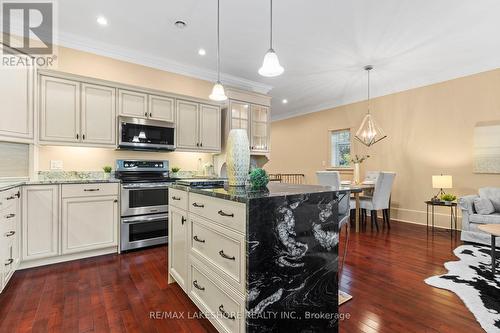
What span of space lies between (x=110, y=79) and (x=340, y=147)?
5.47 meters

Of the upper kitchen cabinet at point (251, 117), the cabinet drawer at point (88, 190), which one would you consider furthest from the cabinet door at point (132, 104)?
the upper kitchen cabinet at point (251, 117)

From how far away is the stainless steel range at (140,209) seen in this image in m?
3.18

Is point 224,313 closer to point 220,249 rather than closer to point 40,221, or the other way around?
point 220,249

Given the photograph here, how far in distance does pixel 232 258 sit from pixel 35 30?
151 inches

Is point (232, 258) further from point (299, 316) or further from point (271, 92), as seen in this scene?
point (271, 92)

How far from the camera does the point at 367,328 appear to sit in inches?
65.7

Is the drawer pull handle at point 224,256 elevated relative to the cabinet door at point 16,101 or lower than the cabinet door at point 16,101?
lower

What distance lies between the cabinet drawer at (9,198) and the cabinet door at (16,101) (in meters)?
0.66

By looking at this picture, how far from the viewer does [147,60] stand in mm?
3879

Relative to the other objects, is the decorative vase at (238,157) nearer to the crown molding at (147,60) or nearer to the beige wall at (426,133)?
the crown molding at (147,60)

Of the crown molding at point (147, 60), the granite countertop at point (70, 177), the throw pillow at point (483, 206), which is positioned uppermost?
the crown molding at point (147, 60)

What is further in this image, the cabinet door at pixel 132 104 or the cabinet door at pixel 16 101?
the cabinet door at pixel 132 104

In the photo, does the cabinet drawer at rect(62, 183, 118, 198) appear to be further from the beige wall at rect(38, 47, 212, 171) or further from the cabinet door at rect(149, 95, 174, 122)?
the cabinet door at rect(149, 95, 174, 122)

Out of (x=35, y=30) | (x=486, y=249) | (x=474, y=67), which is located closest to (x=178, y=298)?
(x=35, y=30)
